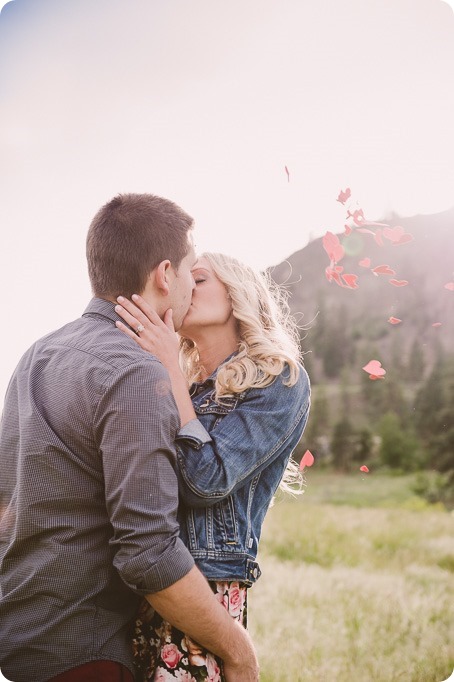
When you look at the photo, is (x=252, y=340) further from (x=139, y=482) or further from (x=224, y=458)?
(x=139, y=482)

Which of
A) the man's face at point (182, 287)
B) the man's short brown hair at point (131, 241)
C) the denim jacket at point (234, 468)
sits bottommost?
the denim jacket at point (234, 468)

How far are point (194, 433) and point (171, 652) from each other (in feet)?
2.28

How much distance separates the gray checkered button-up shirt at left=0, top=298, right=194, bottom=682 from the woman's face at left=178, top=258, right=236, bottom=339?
2.64ft

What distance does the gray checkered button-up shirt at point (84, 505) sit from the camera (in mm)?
2029

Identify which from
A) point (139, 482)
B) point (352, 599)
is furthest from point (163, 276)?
point (352, 599)

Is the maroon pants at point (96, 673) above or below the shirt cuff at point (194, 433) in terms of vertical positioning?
below

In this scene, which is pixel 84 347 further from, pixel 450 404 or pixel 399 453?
pixel 399 453

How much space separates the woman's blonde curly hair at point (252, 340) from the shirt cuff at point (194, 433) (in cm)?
28

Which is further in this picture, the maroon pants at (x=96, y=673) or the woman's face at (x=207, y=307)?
the woman's face at (x=207, y=307)

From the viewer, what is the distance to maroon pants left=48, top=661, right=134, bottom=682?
212 centimetres

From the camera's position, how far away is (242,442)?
242 cm

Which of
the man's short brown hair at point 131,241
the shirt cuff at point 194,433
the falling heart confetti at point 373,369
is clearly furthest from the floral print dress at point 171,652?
the falling heart confetti at point 373,369

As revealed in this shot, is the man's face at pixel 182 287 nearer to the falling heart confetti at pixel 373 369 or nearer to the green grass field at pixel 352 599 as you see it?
the falling heart confetti at pixel 373 369

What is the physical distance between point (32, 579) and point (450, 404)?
43.0ft
